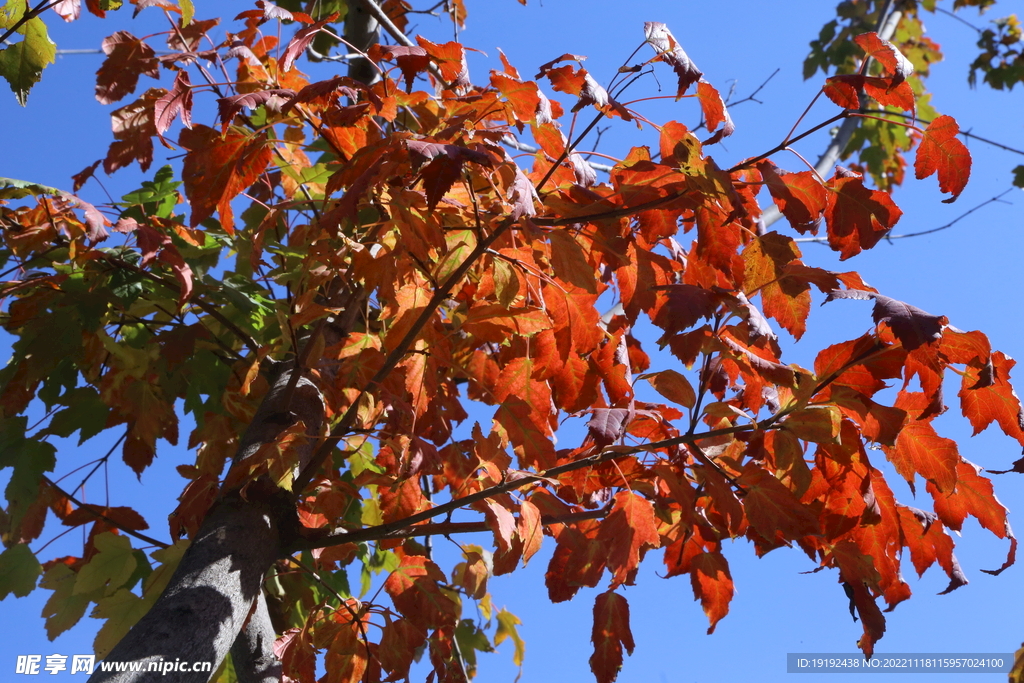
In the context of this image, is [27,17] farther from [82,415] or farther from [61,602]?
[61,602]

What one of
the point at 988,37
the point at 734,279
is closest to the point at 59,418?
the point at 734,279

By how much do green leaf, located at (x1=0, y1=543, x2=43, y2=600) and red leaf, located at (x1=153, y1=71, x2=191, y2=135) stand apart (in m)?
0.86

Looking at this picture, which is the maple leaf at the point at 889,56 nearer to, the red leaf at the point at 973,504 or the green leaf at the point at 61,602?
the red leaf at the point at 973,504

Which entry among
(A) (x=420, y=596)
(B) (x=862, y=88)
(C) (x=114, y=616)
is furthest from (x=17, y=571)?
(B) (x=862, y=88)

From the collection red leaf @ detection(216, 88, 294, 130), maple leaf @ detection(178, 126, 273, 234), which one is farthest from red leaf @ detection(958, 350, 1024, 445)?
maple leaf @ detection(178, 126, 273, 234)

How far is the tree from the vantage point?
1.03 meters

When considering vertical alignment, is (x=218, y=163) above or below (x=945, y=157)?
above

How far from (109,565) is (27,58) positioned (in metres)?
0.92

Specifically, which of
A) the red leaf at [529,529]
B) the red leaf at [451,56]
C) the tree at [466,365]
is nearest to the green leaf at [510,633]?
the tree at [466,365]

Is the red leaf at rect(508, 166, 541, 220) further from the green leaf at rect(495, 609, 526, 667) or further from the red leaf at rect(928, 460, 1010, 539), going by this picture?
the green leaf at rect(495, 609, 526, 667)

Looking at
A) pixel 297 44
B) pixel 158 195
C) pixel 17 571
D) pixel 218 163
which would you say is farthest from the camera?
pixel 158 195

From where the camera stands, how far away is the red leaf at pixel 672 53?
1015mm

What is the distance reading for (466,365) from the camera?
1.35 m

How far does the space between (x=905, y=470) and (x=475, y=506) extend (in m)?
0.64
